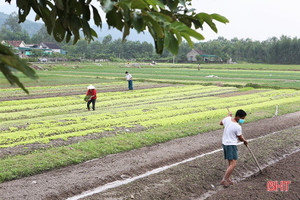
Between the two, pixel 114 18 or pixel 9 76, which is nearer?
pixel 9 76

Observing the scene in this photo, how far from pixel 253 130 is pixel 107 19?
13.8 metres

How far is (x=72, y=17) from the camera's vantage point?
3539 mm

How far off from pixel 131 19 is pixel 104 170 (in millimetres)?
7666

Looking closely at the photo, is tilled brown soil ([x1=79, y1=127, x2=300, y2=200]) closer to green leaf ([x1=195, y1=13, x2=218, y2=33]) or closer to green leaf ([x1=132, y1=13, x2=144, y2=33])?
green leaf ([x1=195, y1=13, x2=218, y2=33])

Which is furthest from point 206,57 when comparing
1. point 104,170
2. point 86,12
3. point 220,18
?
point 220,18

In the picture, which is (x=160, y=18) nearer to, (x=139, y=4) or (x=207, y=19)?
(x=139, y=4)

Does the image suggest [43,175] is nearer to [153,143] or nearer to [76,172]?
[76,172]

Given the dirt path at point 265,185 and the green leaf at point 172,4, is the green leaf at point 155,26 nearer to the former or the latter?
the green leaf at point 172,4

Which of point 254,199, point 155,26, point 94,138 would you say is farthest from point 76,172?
point 155,26

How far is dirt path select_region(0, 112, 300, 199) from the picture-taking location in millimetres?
8484

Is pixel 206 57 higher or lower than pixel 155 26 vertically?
lower

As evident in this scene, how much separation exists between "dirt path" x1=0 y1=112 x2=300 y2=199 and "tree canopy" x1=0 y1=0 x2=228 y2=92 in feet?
18.1

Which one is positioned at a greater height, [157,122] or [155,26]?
[155,26]

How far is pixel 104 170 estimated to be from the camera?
10.1 meters
